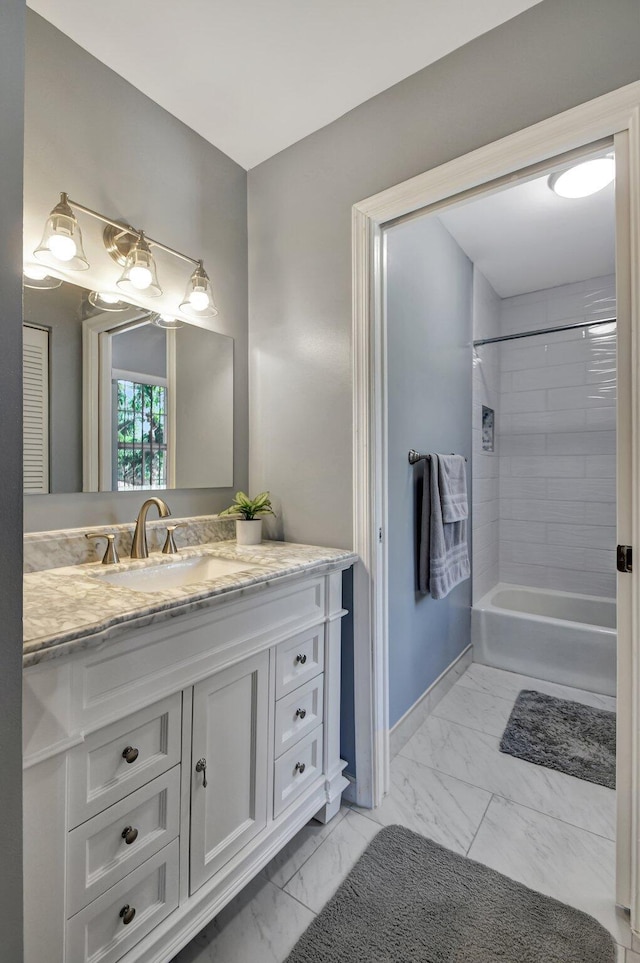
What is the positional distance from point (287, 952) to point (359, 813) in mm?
526

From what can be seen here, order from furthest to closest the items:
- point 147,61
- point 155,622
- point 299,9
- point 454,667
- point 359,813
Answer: point 454,667
point 359,813
point 147,61
point 299,9
point 155,622

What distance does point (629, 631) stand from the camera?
1.14 m

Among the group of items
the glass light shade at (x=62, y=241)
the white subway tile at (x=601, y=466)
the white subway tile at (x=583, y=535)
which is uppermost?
the glass light shade at (x=62, y=241)

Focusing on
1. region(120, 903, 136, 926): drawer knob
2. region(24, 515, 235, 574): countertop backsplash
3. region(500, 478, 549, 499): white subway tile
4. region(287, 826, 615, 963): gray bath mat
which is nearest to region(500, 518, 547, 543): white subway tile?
region(500, 478, 549, 499): white subway tile

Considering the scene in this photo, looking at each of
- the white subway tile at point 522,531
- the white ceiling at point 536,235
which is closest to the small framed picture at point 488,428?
the white subway tile at point 522,531

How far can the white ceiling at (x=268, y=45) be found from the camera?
125cm

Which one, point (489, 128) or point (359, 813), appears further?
point (359, 813)

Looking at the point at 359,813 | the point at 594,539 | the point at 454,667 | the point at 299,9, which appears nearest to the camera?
Result: the point at 299,9

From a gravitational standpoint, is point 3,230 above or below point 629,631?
above

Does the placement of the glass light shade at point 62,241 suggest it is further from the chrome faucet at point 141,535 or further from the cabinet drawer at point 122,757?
the cabinet drawer at point 122,757

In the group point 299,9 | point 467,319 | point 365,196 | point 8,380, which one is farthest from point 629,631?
point 467,319

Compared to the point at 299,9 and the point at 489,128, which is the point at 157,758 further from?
the point at 299,9

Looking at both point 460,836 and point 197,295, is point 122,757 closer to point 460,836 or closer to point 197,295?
point 460,836

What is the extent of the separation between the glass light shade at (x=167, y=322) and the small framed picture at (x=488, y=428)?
2.21 metres
